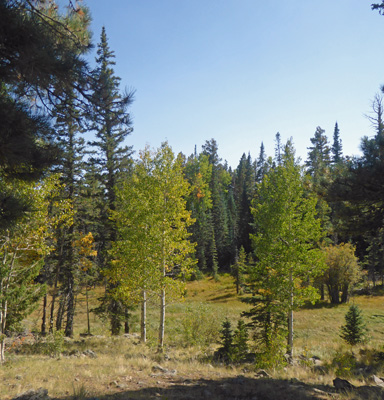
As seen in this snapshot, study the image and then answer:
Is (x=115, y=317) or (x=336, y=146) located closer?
Result: (x=115, y=317)

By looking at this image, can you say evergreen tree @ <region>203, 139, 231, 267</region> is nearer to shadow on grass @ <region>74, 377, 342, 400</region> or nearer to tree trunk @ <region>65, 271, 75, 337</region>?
tree trunk @ <region>65, 271, 75, 337</region>

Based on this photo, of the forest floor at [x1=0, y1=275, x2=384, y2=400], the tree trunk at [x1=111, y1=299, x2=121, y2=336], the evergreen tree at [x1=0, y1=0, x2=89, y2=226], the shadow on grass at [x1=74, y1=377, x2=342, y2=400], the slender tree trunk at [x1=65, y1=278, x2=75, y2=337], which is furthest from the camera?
the slender tree trunk at [x1=65, y1=278, x2=75, y2=337]

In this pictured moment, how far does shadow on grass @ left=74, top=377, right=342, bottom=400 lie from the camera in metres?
6.66

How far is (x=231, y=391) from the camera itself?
7418mm

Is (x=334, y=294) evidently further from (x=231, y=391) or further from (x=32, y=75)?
(x=32, y=75)

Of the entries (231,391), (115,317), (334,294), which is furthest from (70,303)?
(334,294)

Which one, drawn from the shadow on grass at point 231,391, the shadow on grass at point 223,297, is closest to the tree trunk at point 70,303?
the shadow on grass at point 231,391

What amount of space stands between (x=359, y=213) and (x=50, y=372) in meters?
10.7

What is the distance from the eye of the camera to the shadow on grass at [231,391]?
666cm

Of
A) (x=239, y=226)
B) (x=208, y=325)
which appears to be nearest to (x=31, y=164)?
(x=208, y=325)

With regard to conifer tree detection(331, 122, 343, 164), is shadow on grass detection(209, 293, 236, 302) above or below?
below

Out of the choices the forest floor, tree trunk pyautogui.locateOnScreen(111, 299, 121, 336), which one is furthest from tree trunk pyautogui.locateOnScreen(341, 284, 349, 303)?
tree trunk pyautogui.locateOnScreen(111, 299, 121, 336)

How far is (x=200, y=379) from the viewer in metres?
8.97

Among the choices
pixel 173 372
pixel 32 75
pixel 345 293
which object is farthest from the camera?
pixel 345 293
